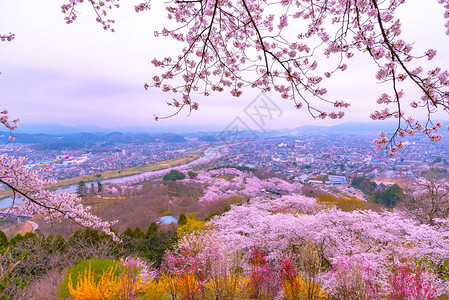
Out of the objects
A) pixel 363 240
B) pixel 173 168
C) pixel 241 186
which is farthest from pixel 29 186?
pixel 173 168

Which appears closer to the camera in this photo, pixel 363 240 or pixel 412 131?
pixel 412 131

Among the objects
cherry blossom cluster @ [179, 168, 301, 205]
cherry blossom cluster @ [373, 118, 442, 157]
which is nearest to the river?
cherry blossom cluster @ [179, 168, 301, 205]

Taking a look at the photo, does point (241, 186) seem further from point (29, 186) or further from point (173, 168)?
point (29, 186)

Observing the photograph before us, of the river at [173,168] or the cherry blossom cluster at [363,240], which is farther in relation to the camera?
the river at [173,168]

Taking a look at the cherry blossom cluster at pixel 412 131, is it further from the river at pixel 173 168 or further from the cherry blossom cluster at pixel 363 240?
the river at pixel 173 168

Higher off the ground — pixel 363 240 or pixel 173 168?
pixel 363 240

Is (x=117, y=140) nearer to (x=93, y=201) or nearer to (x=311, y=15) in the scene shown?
(x=93, y=201)

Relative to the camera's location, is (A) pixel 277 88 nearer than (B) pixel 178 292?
Yes

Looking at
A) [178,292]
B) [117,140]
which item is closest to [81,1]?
[178,292]

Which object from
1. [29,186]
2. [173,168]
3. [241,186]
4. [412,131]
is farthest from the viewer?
[173,168]

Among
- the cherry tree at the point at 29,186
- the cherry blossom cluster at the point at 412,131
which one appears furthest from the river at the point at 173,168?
the cherry blossom cluster at the point at 412,131

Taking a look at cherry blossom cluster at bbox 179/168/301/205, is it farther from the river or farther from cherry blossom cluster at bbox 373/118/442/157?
cherry blossom cluster at bbox 373/118/442/157
